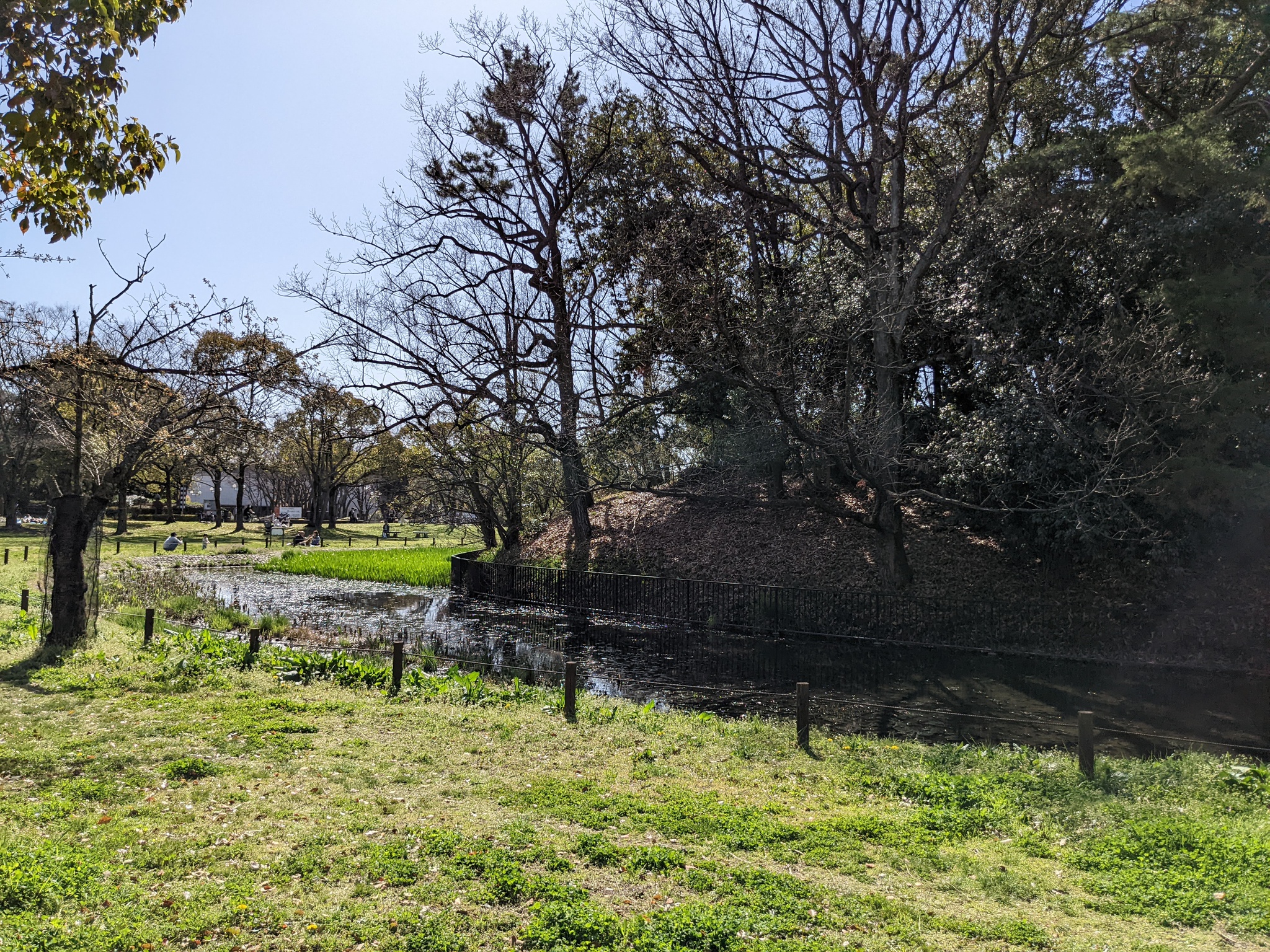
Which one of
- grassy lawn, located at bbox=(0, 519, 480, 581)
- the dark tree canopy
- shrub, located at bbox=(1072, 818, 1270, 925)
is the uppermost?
the dark tree canopy

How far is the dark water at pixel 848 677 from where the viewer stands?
11.2m

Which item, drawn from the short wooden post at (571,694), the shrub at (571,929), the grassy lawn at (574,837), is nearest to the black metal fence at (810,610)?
the grassy lawn at (574,837)

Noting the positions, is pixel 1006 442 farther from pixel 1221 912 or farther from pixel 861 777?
pixel 1221 912

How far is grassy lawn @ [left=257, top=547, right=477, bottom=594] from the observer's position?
27000 mm

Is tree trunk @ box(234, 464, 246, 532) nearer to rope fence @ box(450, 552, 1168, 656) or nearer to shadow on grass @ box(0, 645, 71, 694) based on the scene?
rope fence @ box(450, 552, 1168, 656)

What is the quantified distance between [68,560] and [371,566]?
17420 mm

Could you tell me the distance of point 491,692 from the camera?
11.1 metres

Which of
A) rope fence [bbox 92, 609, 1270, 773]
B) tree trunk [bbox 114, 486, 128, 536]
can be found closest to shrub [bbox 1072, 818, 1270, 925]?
rope fence [bbox 92, 609, 1270, 773]

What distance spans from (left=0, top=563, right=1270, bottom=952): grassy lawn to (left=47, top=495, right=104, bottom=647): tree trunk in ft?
8.14

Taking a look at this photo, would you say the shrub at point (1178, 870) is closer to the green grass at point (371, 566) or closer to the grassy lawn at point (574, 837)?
the grassy lawn at point (574, 837)

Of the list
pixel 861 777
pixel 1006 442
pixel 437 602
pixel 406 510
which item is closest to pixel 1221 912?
pixel 861 777

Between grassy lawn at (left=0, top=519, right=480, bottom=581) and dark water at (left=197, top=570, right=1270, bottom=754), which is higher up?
grassy lawn at (left=0, top=519, right=480, bottom=581)

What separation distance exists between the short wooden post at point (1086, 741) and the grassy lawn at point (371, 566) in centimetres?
2180

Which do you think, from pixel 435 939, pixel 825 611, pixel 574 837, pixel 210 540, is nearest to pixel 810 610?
pixel 825 611
